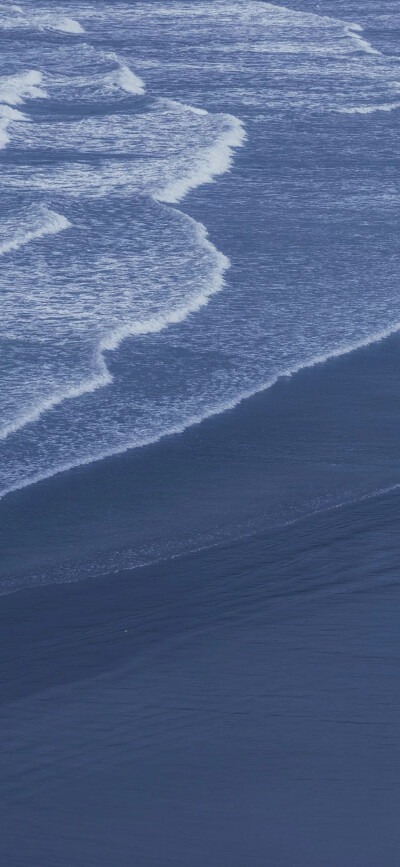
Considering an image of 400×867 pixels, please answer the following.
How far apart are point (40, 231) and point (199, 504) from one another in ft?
31.3

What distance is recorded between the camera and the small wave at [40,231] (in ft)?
63.0

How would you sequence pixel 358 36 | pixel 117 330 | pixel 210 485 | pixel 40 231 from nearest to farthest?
pixel 210 485, pixel 117 330, pixel 40 231, pixel 358 36

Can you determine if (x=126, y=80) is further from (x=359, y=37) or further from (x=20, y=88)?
(x=359, y=37)

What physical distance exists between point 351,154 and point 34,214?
794 centimetres

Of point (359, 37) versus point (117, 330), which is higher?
point (359, 37)

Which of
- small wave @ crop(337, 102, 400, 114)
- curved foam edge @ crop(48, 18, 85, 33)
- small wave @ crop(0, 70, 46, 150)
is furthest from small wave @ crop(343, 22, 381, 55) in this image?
small wave @ crop(0, 70, 46, 150)

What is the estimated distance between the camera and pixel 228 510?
11281 millimetres

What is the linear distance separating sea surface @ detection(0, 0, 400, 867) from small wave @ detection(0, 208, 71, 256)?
0.07m

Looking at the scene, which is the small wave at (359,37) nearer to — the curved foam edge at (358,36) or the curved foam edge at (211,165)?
the curved foam edge at (358,36)

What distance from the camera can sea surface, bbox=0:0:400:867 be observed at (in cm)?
762

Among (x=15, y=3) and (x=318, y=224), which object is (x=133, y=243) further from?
(x=15, y=3)

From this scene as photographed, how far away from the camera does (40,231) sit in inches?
786

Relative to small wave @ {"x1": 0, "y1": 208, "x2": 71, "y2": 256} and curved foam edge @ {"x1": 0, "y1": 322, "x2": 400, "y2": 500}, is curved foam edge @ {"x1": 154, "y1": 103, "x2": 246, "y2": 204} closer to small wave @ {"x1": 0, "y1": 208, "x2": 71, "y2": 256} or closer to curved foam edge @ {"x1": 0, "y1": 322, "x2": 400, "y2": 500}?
small wave @ {"x1": 0, "y1": 208, "x2": 71, "y2": 256}

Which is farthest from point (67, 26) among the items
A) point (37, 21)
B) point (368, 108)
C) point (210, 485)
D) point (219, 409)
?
point (210, 485)
